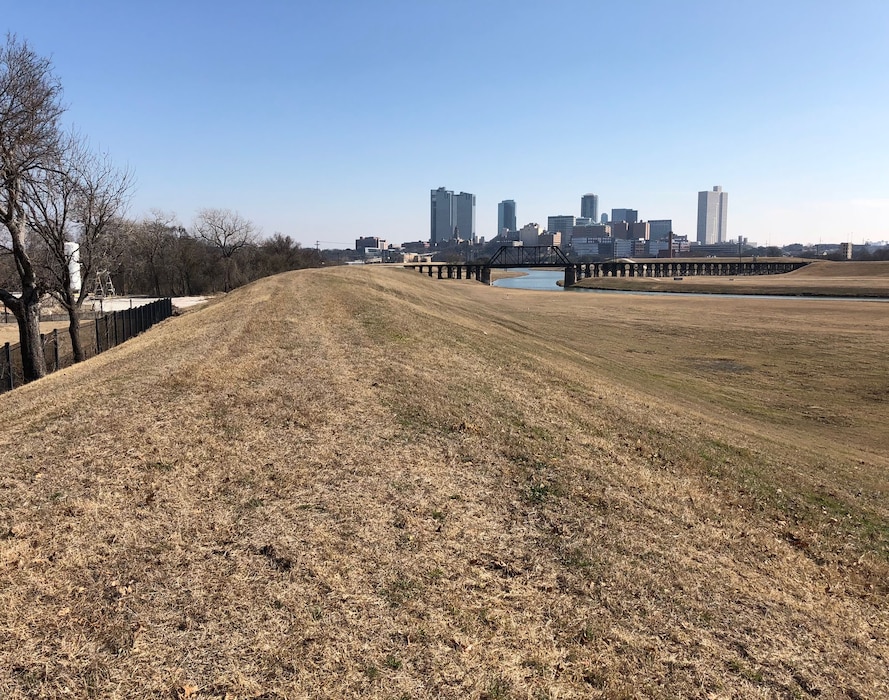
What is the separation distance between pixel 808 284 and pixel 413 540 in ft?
344

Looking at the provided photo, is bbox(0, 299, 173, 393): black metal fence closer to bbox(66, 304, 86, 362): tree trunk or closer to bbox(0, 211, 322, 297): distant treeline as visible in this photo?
bbox(66, 304, 86, 362): tree trunk

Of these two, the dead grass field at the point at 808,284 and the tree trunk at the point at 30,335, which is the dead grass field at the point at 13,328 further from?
the dead grass field at the point at 808,284

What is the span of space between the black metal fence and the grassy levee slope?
624 centimetres

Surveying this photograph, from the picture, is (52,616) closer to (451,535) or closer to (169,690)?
(169,690)

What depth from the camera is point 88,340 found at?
25.8 metres

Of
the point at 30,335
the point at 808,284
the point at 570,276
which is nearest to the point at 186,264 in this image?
the point at 30,335

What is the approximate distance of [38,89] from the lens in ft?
53.7

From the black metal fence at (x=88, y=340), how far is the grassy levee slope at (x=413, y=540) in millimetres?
6244

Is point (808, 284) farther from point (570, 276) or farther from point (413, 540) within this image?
point (413, 540)

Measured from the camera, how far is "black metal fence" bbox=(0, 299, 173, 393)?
1714 centimetres

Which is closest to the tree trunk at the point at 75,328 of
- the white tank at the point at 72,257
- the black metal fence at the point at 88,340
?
the black metal fence at the point at 88,340

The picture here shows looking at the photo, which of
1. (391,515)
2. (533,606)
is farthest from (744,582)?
(391,515)

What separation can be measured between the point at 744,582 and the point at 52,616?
6.96 meters

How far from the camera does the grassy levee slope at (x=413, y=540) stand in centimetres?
468
